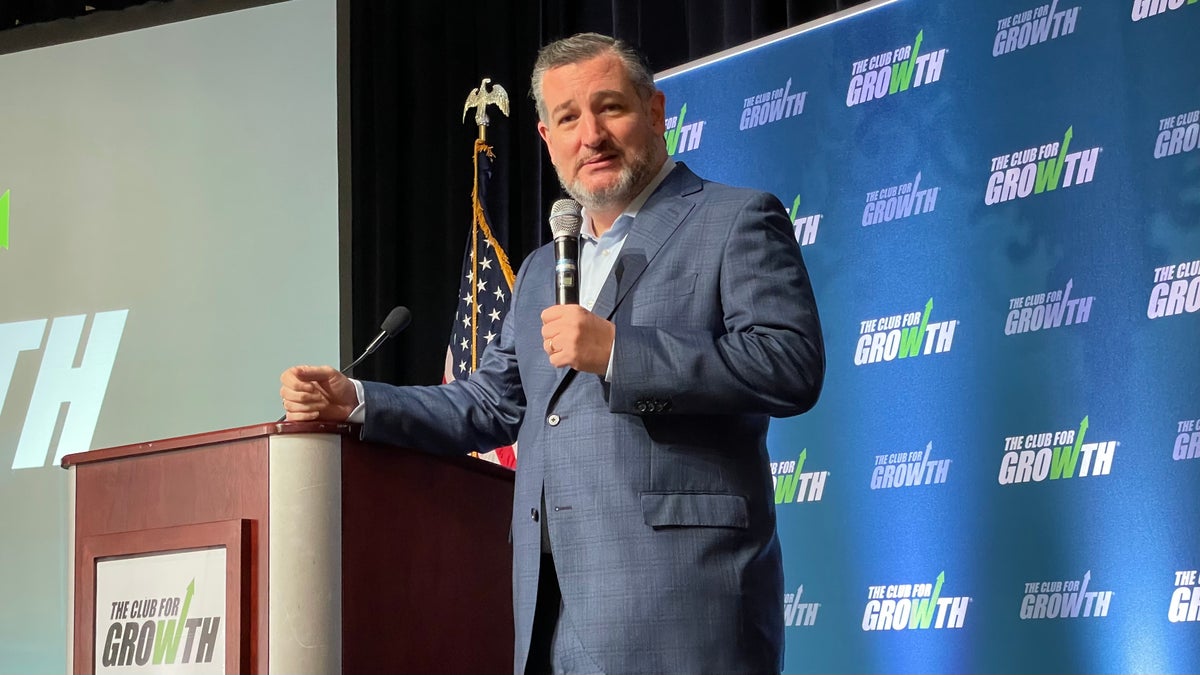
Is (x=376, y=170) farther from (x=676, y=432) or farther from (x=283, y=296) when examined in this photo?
(x=676, y=432)

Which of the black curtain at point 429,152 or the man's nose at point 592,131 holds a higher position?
the black curtain at point 429,152

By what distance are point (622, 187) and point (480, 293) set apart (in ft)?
8.94

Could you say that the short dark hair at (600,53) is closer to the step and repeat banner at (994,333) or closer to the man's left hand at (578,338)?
the man's left hand at (578,338)

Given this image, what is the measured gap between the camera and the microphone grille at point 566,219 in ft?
6.64

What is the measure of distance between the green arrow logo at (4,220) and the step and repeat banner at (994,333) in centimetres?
291

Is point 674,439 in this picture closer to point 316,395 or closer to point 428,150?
point 316,395

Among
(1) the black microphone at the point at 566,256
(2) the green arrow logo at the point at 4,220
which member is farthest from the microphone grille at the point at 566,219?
(2) the green arrow logo at the point at 4,220

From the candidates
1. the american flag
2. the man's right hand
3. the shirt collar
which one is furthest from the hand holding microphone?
the american flag

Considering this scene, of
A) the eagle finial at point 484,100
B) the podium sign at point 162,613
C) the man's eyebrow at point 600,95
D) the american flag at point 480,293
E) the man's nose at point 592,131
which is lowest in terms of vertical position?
the podium sign at point 162,613

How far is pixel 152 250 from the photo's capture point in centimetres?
488

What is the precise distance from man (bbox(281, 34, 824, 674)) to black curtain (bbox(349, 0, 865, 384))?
2.81 m

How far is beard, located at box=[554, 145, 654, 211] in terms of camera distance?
217 centimetres

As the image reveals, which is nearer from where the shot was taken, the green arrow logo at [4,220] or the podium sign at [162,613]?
the podium sign at [162,613]

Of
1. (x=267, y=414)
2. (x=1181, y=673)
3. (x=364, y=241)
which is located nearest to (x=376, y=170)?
(x=364, y=241)
